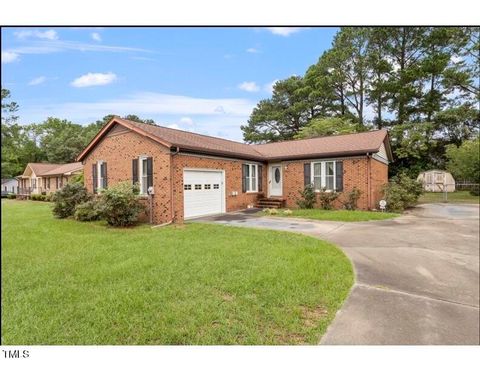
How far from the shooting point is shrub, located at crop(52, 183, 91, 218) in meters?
10.3

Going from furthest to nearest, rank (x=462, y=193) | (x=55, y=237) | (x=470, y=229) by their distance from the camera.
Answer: (x=462, y=193) < (x=470, y=229) < (x=55, y=237)

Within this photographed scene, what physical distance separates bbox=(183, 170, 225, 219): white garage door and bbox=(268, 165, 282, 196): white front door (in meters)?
4.08

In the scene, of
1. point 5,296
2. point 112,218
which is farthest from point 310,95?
point 5,296

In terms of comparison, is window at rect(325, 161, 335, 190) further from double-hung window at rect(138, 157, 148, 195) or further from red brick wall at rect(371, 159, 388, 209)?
double-hung window at rect(138, 157, 148, 195)

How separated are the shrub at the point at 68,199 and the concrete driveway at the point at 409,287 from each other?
8294mm

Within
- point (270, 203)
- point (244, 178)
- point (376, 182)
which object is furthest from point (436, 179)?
point (244, 178)

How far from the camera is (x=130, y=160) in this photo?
36.0 ft

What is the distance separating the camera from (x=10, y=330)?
8.45ft

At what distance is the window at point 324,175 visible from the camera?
533 inches

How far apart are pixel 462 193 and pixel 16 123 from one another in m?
27.3

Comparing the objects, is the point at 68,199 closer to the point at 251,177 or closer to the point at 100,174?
the point at 100,174

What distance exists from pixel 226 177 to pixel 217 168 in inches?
28.0

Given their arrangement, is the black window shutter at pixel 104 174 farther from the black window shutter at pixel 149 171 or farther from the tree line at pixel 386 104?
the tree line at pixel 386 104
